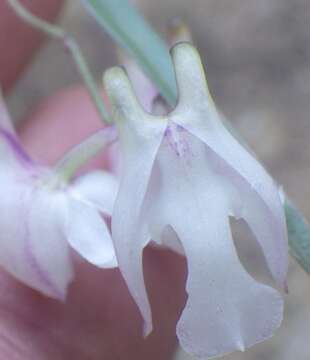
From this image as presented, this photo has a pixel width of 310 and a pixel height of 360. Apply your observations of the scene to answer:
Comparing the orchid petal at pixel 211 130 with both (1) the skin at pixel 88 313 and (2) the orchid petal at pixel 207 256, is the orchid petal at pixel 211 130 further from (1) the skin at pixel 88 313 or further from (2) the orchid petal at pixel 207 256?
(1) the skin at pixel 88 313

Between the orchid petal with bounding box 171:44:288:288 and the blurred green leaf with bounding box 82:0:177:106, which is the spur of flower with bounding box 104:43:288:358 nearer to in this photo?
the orchid petal with bounding box 171:44:288:288

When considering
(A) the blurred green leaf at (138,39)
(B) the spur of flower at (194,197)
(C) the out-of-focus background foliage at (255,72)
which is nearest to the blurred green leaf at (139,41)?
(A) the blurred green leaf at (138,39)

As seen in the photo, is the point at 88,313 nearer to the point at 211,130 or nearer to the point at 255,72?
the point at 211,130

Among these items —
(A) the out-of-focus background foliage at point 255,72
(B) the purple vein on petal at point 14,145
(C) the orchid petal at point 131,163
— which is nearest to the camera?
(C) the orchid petal at point 131,163

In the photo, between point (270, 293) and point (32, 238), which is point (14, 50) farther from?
point (270, 293)

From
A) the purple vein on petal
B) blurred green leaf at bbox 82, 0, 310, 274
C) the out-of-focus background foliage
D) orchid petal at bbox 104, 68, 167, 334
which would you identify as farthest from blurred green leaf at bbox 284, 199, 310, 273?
the out-of-focus background foliage

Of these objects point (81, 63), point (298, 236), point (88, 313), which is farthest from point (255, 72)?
point (298, 236)
